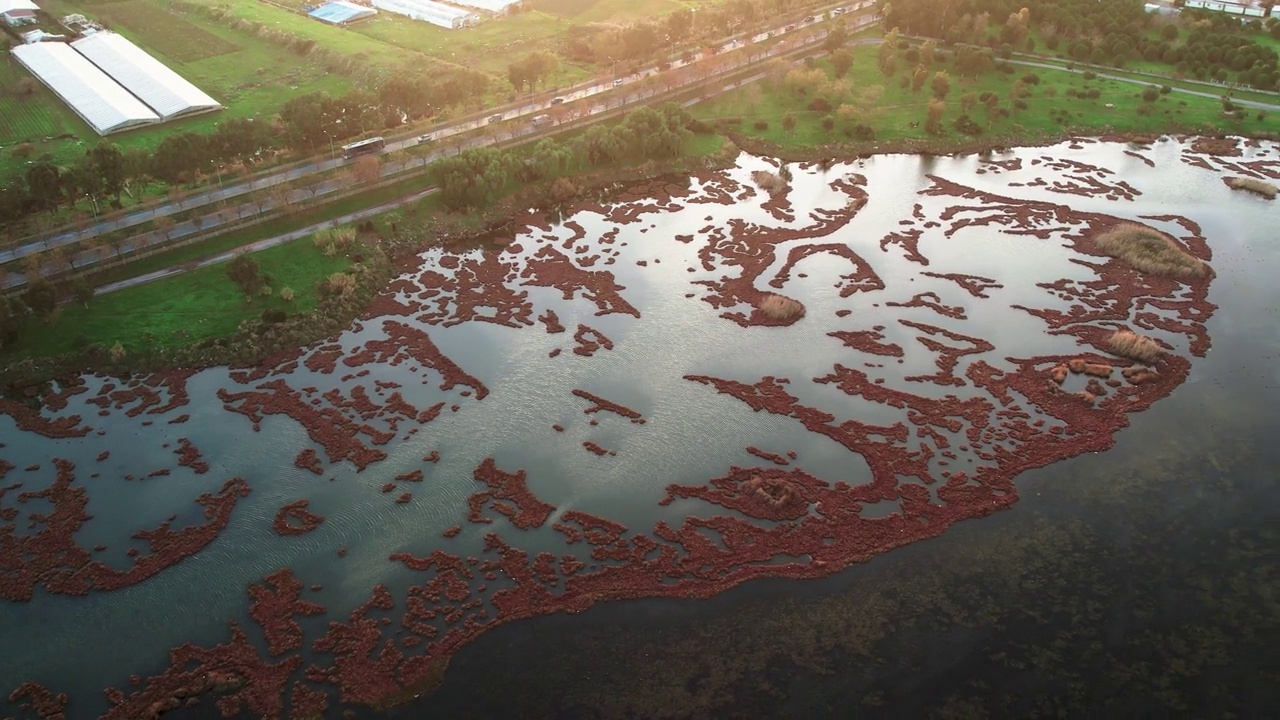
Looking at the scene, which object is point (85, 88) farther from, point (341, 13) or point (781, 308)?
point (781, 308)

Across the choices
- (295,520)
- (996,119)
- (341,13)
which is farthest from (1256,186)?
(341,13)

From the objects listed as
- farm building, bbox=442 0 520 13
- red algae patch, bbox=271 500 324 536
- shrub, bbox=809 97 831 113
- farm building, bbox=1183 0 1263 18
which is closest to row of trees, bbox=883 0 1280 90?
farm building, bbox=1183 0 1263 18

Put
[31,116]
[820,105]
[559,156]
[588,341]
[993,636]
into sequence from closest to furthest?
[993,636]
[588,341]
[559,156]
[31,116]
[820,105]

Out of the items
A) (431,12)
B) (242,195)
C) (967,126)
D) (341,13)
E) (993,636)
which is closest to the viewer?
(993,636)

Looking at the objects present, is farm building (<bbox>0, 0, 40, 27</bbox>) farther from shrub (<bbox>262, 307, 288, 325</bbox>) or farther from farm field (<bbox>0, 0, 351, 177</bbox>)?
shrub (<bbox>262, 307, 288, 325</bbox>)

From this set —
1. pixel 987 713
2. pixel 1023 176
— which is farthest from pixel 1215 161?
pixel 987 713

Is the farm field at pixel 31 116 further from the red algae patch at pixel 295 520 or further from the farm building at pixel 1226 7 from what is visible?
the farm building at pixel 1226 7

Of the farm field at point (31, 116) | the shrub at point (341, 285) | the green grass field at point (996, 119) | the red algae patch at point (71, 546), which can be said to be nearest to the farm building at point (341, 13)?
the farm field at point (31, 116)
